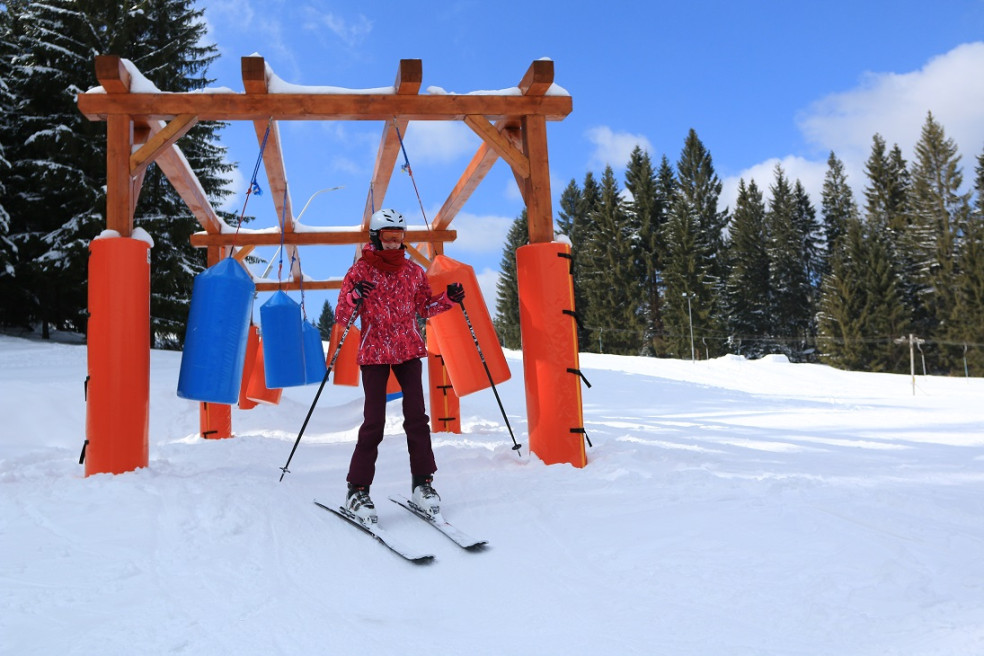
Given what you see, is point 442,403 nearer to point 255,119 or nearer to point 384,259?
point 255,119

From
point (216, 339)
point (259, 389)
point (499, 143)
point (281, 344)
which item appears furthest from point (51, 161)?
point (499, 143)

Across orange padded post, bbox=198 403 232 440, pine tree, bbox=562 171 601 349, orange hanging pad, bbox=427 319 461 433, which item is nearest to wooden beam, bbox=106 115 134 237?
orange padded post, bbox=198 403 232 440

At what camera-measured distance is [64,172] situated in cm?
1852

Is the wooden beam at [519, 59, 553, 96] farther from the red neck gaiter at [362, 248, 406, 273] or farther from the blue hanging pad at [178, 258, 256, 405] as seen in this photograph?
the blue hanging pad at [178, 258, 256, 405]

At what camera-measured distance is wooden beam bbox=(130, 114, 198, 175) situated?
4.99m

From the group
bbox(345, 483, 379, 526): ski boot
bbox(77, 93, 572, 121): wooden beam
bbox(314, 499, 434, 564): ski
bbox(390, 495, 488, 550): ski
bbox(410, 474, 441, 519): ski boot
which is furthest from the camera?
bbox(77, 93, 572, 121): wooden beam

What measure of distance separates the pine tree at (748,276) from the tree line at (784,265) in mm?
108

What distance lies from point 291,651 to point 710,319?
143 ft

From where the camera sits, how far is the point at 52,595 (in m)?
2.47

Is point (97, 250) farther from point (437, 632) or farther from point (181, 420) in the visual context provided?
point (181, 420)

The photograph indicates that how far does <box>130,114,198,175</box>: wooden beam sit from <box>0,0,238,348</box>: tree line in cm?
1564

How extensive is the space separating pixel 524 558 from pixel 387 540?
728mm

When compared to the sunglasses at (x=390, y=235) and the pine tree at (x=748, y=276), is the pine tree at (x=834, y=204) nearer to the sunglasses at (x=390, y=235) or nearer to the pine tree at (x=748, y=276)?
the pine tree at (x=748, y=276)

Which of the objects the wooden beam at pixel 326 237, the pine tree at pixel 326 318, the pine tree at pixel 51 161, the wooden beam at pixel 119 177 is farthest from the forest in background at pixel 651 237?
the pine tree at pixel 326 318
